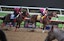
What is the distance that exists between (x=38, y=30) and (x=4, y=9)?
1230 mm

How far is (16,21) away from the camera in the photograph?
5.57 m

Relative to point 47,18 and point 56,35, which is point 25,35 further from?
point 56,35

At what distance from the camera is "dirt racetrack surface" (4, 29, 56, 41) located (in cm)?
475

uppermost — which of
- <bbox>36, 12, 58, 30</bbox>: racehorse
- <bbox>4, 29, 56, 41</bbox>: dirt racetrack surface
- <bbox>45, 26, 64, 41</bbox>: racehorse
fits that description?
<bbox>45, 26, 64, 41</bbox>: racehorse

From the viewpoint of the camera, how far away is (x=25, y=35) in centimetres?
505

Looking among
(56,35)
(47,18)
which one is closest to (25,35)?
(47,18)

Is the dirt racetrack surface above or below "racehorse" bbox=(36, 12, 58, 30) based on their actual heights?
below

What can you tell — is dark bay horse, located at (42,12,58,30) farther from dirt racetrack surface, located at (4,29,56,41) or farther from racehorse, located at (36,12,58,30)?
dirt racetrack surface, located at (4,29,56,41)

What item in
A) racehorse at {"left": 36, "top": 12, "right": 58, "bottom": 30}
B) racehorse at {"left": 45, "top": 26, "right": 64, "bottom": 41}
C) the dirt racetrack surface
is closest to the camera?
racehorse at {"left": 45, "top": 26, "right": 64, "bottom": 41}

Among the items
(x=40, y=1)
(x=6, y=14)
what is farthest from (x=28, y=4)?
(x=6, y=14)

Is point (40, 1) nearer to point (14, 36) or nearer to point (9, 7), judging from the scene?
point (9, 7)

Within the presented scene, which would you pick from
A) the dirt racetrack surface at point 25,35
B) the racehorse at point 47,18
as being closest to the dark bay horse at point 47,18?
the racehorse at point 47,18

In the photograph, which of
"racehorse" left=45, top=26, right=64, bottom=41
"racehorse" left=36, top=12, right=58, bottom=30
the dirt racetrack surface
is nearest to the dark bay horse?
"racehorse" left=36, top=12, right=58, bottom=30

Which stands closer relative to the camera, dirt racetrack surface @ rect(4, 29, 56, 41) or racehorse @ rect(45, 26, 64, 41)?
racehorse @ rect(45, 26, 64, 41)
